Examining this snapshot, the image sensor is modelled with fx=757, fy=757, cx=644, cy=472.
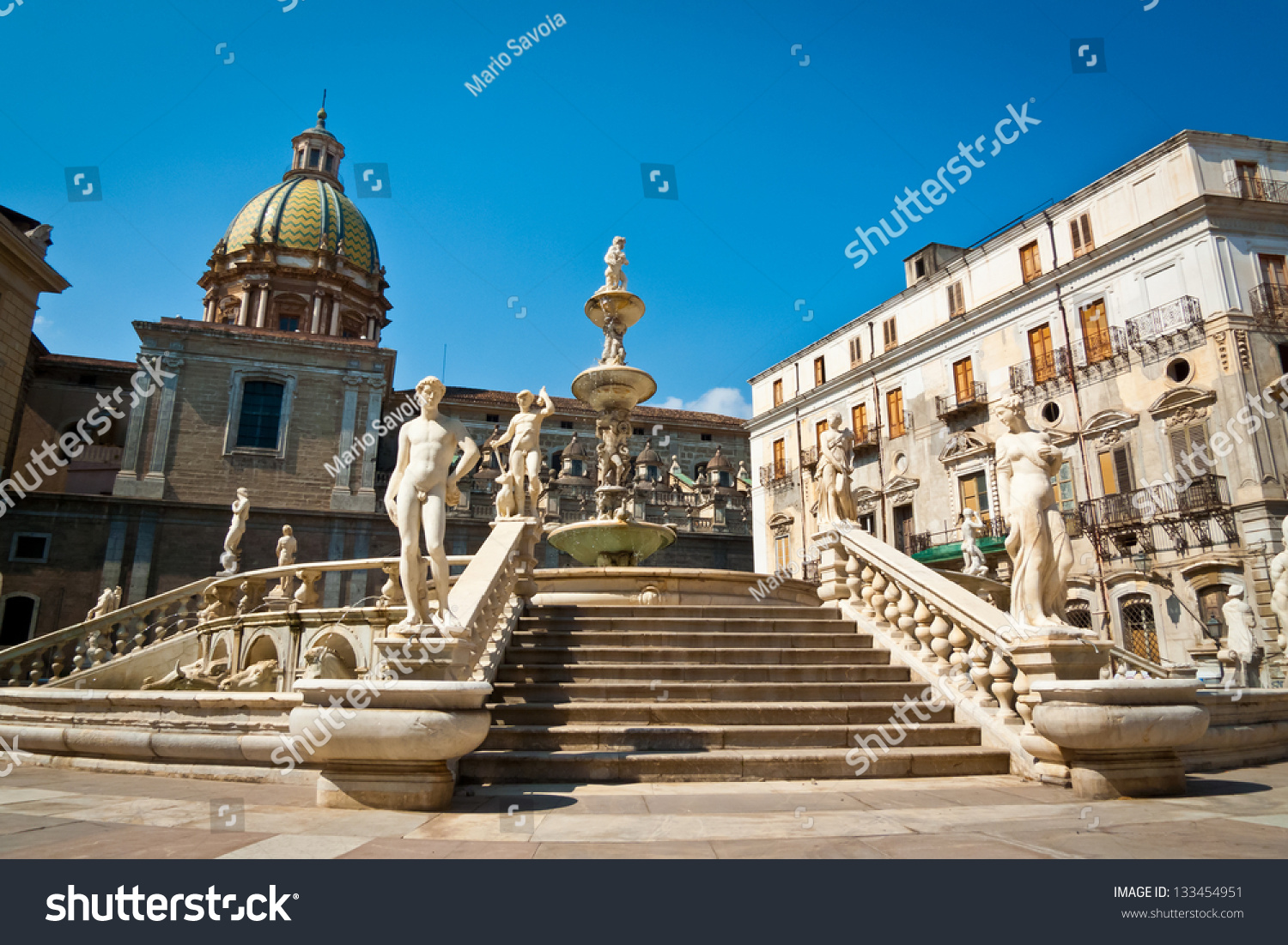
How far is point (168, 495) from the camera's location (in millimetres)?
33469

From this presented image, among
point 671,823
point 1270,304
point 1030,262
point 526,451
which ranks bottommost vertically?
point 671,823

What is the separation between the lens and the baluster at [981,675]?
729 cm

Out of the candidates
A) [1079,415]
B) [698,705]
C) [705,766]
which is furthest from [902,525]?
[705,766]

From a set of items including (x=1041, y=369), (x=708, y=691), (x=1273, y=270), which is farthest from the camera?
(x=1041, y=369)

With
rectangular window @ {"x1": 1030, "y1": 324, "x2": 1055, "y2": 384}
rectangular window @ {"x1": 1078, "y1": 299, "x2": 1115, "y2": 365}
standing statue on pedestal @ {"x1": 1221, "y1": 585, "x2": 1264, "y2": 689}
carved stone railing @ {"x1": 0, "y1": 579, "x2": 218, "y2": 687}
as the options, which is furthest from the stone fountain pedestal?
rectangular window @ {"x1": 1030, "y1": 324, "x2": 1055, "y2": 384}

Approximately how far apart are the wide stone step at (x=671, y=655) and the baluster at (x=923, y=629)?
2.09 feet

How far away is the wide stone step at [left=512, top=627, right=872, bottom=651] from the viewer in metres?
8.95

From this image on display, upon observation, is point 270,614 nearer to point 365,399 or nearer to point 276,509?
point 276,509

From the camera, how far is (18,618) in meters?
30.6

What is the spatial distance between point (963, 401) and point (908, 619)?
882 inches

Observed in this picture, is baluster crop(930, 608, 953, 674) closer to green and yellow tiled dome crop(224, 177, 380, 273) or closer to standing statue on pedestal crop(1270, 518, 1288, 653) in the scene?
standing statue on pedestal crop(1270, 518, 1288, 653)

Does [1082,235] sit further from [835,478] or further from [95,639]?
[95,639]
